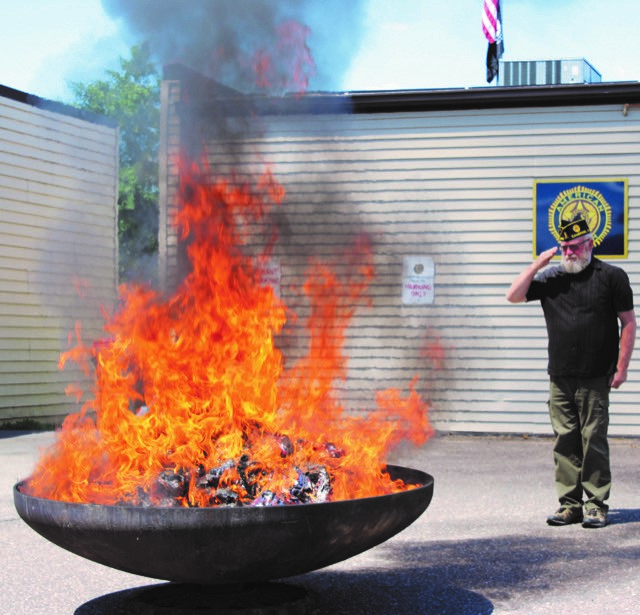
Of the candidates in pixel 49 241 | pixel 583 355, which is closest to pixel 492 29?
pixel 49 241

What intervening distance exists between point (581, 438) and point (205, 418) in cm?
309

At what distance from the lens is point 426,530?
6.48 m

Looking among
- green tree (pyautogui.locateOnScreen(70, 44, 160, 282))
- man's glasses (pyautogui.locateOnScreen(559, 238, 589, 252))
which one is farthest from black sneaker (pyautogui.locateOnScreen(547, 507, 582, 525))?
green tree (pyautogui.locateOnScreen(70, 44, 160, 282))

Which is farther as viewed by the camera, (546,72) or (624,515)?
(546,72)

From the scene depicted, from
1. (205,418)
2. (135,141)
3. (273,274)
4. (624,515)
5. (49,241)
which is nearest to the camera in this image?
(205,418)

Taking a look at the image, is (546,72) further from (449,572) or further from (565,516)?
(449,572)

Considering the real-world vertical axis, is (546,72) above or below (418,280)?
above

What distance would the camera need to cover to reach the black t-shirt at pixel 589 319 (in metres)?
6.42

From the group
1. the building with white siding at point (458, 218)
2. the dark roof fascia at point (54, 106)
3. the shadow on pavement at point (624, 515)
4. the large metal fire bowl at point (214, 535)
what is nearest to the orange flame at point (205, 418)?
the large metal fire bowl at point (214, 535)

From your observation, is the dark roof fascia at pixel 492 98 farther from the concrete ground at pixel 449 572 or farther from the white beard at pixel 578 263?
the concrete ground at pixel 449 572

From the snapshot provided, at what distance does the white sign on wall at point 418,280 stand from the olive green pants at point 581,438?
590 cm

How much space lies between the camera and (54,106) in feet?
51.0

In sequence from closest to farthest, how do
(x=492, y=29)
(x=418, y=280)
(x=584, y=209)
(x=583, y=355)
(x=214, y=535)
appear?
(x=214, y=535)
(x=583, y=355)
(x=584, y=209)
(x=418, y=280)
(x=492, y=29)

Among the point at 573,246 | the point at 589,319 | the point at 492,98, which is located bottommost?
the point at 589,319
